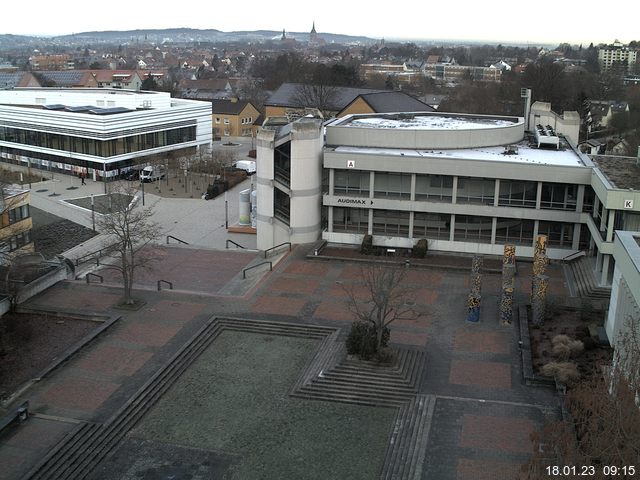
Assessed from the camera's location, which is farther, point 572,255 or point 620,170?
point 620,170

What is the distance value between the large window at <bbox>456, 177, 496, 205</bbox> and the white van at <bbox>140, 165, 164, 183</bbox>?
97.5 ft

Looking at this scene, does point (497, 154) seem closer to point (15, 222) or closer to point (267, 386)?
point (267, 386)

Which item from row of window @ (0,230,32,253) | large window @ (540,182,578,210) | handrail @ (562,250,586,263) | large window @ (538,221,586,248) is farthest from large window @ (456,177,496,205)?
row of window @ (0,230,32,253)

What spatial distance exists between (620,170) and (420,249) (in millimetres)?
10358

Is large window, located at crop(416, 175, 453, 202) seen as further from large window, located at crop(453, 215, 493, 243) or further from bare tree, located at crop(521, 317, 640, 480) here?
bare tree, located at crop(521, 317, 640, 480)

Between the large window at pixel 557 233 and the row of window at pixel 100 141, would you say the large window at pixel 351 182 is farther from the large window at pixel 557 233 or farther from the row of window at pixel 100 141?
the row of window at pixel 100 141

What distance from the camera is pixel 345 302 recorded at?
30.2 metres

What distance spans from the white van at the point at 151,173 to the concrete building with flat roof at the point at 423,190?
22104 mm

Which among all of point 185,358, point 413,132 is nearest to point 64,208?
point 413,132

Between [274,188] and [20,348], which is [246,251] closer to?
[274,188]

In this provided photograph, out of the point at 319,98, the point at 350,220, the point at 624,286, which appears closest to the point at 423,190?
the point at 350,220

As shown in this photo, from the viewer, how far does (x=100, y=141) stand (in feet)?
192

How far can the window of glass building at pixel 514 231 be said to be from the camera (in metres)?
36.0

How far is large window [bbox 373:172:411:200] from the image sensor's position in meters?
36.8
